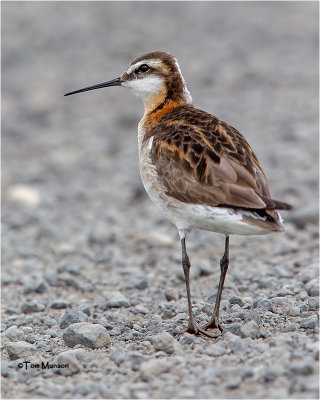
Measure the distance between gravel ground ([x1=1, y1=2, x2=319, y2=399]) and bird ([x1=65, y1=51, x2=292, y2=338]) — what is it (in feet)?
2.97

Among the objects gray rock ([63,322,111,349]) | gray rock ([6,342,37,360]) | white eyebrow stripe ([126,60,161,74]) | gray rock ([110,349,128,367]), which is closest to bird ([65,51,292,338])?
white eyebrow stripe ([126,60,161,74])

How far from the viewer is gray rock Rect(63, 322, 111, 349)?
713 cm

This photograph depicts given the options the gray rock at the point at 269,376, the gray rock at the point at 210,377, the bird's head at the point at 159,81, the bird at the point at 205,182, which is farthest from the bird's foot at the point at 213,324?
the bird's head at the point at 159,81

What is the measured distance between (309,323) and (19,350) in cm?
274

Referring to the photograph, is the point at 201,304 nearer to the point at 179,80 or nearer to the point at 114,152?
the point at 179,80

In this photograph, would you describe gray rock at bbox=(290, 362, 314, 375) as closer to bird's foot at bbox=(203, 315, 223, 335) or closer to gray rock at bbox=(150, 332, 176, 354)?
gray rock at bbox=(150, 332, 176, 354)

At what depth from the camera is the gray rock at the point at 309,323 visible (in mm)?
6816

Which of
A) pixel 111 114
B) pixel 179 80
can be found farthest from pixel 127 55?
pixel 179 80

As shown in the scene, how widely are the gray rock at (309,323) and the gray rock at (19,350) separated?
256 centimetres

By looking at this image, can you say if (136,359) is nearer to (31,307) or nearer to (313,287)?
(313,287)

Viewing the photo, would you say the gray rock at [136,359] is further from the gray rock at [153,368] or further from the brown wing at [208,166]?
the brown wing at [208,166]

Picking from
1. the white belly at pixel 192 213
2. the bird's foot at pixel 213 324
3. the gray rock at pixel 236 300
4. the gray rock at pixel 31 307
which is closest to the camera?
the white belly at pixel 192 213

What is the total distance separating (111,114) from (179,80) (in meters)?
9.04

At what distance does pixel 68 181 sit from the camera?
14.5m
